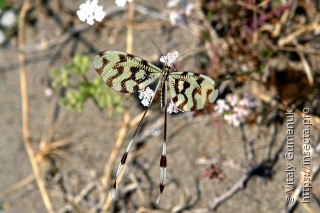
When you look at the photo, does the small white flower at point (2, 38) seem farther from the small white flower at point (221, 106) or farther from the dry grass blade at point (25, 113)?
the small white flower at point (221, 106)

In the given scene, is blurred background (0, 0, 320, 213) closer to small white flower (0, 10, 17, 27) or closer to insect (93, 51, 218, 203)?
small white flower (0, 10, 17, 27)

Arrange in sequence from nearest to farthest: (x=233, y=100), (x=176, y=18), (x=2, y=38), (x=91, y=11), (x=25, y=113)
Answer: (x=91, y=11), (x=233, y=100), (x=176, y=18), (x=25, y=113), (x=2, y=38)

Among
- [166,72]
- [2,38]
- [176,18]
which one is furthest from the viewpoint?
[2,38]

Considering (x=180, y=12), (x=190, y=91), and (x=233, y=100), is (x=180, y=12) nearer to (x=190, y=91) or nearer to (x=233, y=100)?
(x=233, y=100)

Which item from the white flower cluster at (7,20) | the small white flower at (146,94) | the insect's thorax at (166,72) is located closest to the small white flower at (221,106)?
the small white flower at (146,94)

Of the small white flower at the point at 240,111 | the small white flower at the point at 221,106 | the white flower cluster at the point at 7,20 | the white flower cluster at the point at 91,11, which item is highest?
the white flower cluster at the point at 7,20

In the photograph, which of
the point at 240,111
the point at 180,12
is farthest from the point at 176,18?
the point at 240,111

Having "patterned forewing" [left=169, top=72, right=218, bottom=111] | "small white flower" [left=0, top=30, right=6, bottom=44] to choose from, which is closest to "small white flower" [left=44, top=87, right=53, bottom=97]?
"small white flower" [left=0, top=30, right=6, bottom=44]
